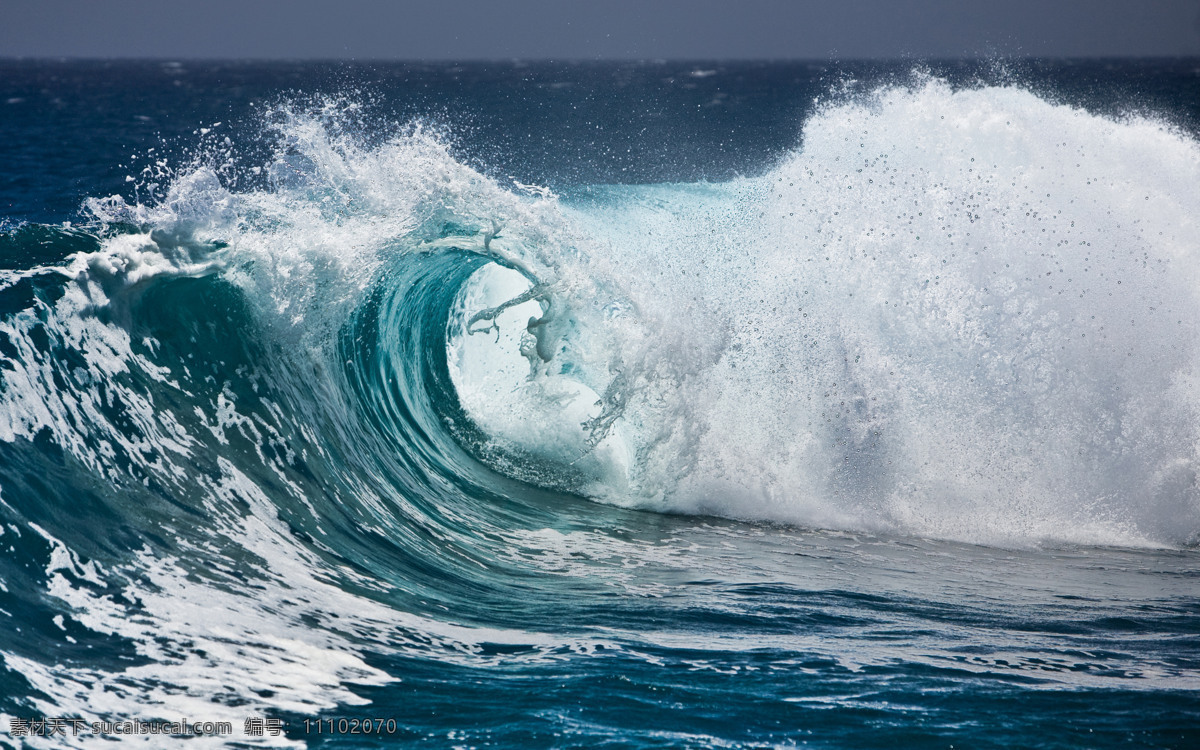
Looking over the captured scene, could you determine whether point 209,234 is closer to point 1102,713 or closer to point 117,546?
point 117,546

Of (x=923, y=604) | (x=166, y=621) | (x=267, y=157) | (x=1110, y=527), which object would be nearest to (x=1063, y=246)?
(x=1110, y=527)

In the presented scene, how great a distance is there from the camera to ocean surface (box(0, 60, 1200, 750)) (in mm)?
4242

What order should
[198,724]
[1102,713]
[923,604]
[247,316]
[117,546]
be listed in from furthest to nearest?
[247,316], [923,604], [117,546], [1102,713], [198,724]

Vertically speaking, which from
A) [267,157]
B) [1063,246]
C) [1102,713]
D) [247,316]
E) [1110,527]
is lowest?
[1102,713]

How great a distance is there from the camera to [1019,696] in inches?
169

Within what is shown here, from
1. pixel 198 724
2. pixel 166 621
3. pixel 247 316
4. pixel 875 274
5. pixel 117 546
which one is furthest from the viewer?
pixel 875 274

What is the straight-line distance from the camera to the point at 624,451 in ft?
27.9

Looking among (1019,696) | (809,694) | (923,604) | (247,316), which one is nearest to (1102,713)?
(1019,696)

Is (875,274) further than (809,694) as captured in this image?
Yes

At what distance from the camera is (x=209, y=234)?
24.6 ft

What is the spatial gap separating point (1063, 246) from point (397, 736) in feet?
25.6

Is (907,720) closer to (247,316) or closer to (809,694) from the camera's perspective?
(809,694)

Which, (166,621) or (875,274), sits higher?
(875,274)

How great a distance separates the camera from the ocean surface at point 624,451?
13.9 ft
